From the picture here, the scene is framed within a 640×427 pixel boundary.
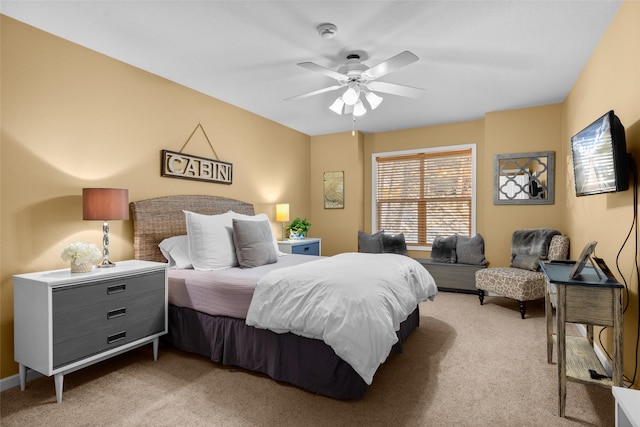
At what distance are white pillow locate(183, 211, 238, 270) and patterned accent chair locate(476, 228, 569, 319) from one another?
3.06 meters

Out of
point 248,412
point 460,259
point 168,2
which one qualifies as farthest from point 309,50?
point 460,259

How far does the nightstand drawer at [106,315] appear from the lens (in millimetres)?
2201

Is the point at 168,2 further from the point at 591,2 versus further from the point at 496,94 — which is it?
the point at 496,94

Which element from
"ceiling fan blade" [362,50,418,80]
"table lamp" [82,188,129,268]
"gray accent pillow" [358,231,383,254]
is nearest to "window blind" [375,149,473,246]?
"gray accent pillow" [358,231,383,254]

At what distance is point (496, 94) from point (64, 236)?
4.76 m

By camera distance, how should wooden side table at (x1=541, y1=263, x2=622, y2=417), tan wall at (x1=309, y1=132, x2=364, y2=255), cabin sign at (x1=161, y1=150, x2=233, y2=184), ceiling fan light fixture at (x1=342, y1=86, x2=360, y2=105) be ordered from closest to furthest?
wooden side table at (x1=541, y1=263, x2=622, y2=417) < ceiling fan light fixture at (x1=342, y1=86, x2=360, y2=105) < cabin sign at (x1=161, y1=150, x2=233, y2=184) < tan wall at (x1=309, y1=132, x2=364, y2=255)

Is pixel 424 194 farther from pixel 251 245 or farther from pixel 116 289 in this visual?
pixel 116 289

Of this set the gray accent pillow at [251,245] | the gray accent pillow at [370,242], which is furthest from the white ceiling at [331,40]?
the gray accent pillow at [370,242]

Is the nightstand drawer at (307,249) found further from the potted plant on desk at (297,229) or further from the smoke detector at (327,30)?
the smoke detector at (327,30)

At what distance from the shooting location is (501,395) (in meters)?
2.24

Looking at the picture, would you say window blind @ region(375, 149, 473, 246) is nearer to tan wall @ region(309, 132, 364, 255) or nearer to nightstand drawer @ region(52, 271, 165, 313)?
tan wall @ region(309, 132, 364, 255)

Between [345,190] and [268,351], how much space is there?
3943 mm

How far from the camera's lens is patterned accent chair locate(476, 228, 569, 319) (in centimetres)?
385

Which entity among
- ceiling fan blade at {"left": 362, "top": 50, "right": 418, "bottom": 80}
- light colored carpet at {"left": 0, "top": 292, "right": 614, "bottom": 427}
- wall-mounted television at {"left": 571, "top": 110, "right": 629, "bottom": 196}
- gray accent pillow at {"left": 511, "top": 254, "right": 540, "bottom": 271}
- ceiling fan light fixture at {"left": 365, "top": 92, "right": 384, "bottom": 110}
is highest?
ceiling fan blade at {"left": 362, "top": 50, "right": 418, "bottom": 80}
